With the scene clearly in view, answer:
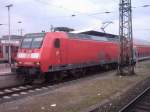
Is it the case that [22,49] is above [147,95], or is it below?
above

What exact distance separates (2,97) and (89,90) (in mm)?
4430

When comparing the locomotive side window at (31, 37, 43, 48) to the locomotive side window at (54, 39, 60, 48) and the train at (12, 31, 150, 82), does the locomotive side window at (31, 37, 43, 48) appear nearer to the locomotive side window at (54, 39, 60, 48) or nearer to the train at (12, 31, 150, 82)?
the train at (12, 31, 150, 82)

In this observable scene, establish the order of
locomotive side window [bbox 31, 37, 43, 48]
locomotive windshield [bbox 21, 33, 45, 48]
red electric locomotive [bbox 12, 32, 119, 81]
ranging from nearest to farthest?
red electric locomotive [bbox 12, 32, 119, 81]
locomotive side window [bbox 31, 37, 43, 48]
locomotive windshield [bbox 21, 33, 45, 48]

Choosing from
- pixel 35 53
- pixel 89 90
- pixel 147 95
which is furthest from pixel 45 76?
pixel 147 95

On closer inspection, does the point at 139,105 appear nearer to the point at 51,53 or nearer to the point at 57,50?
the point at 51,53

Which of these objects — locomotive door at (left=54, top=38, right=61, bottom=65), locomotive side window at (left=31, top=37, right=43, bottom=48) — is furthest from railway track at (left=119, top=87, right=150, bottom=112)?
locomotive side window at (left=31, top=37, right=43, bottom=48)

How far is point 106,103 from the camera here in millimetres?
14469

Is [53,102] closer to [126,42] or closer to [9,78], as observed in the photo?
[9,78]

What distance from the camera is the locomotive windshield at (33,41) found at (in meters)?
22.5

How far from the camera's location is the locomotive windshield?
22.5m

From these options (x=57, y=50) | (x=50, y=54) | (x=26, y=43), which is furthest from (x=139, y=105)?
(x=26, y=43)

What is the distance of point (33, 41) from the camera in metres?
22.9

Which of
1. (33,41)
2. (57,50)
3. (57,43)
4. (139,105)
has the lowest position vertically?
(139,105)

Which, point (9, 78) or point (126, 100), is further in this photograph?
point (9, 78)
